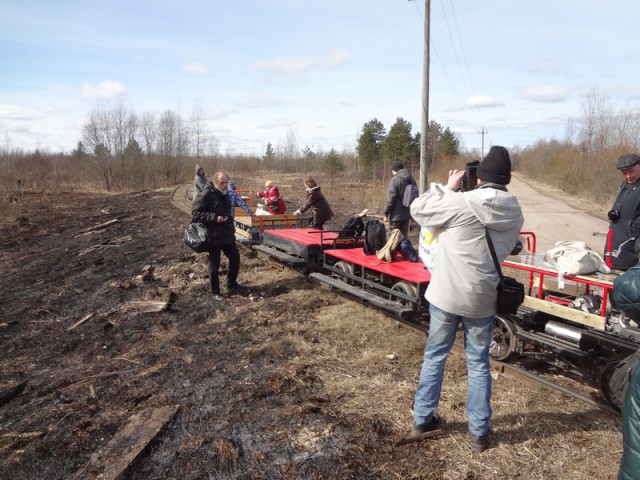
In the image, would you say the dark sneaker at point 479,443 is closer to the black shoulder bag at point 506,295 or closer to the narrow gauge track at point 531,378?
the black shoulder bag at point 506,295

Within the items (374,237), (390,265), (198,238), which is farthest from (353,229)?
(198,238)

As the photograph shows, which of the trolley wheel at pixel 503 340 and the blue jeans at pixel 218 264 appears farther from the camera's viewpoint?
the blue jeans at pixel 218 264

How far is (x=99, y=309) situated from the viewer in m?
7.58

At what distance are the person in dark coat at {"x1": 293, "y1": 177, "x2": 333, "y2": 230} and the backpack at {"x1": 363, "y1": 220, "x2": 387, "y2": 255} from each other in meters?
2.42

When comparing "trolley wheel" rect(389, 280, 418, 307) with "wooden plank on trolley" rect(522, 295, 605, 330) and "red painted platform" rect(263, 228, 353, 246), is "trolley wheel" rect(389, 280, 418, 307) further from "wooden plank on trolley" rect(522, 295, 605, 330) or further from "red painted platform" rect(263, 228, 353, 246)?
"red painted platform" rect(263, 228, 353, 246)

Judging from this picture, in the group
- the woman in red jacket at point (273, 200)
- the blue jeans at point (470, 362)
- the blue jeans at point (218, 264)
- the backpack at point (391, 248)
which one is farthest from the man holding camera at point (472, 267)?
the woman in red jacket at point (273, 200)

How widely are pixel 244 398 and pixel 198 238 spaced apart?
10.9 ft

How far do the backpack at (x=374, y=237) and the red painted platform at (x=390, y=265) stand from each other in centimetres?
13

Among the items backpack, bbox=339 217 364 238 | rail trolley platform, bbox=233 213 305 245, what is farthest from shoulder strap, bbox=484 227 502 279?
rail trolley platform, bbox=233 213 305 245

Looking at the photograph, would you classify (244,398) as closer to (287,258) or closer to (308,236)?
(287,258)

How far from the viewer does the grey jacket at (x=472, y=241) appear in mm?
3082

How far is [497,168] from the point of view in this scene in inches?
127

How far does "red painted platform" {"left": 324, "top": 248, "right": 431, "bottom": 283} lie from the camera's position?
5.66 metres

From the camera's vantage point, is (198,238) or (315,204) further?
(315,204)
